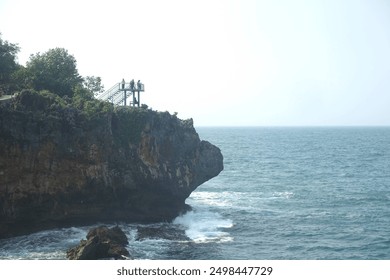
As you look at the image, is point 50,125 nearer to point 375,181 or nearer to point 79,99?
point 79,99

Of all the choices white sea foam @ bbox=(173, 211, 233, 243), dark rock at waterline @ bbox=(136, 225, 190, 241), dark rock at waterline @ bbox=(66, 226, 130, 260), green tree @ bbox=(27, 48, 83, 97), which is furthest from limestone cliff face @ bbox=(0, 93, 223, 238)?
green tree @ bbox=(27, 48, 83, 97)

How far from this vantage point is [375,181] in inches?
2761

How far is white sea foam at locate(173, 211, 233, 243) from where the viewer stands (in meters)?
39.9

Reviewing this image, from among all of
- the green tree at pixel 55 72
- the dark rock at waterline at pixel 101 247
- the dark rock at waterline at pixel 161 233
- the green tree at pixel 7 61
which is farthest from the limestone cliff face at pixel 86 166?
the green tree at pixel 7 61

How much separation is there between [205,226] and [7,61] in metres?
31.6

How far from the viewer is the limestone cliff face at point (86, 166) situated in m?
37.6

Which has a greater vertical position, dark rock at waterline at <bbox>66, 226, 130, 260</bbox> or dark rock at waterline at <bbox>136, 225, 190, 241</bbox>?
dark rock at waterline at <bbox>66, 226, 130, 260</bbox>

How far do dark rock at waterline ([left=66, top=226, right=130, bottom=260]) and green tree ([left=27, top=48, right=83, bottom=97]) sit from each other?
73.0 feet

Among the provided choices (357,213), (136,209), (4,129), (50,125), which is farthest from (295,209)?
(4,129)

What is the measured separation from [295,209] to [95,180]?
24.7 m

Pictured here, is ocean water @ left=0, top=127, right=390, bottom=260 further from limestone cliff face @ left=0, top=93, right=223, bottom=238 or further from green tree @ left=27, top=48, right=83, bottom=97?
green tree @ left=27, top=48, right=83, bottom=97

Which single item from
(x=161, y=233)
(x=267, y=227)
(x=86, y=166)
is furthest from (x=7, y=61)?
(x=267, y=227)

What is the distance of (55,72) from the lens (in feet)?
171

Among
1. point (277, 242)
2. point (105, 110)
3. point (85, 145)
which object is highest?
point (105, 110)
